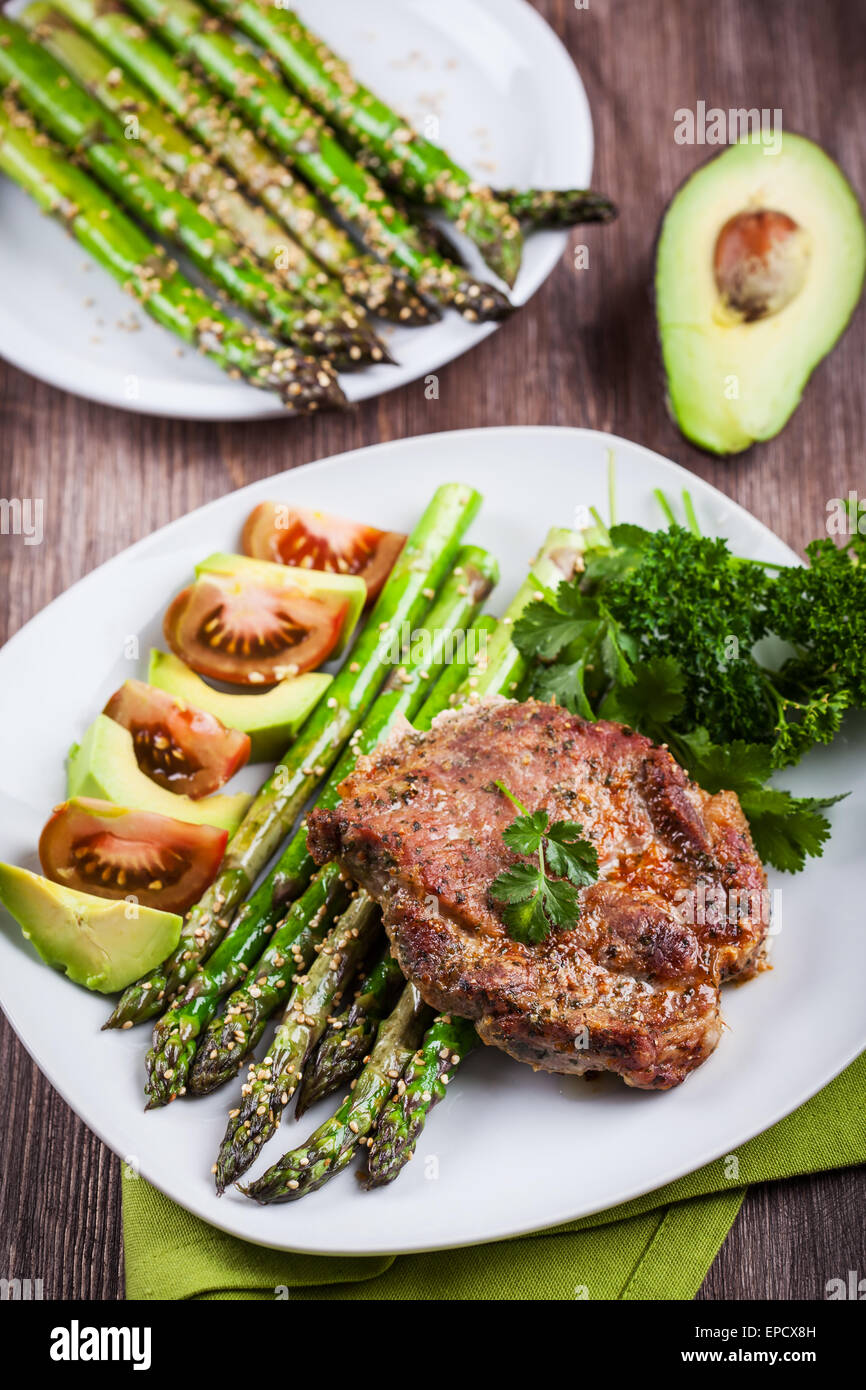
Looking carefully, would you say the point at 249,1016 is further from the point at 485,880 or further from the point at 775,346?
the point at 775,346

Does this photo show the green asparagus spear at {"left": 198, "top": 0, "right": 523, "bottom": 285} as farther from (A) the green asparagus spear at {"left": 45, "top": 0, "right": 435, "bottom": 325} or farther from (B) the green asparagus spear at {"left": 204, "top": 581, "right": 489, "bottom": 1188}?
(B) the green asparagus spear at {"left": 204, "top": 581, "right": 489, "bottom": 1188}

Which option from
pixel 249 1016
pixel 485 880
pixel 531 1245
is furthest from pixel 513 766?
pixel 531 1245

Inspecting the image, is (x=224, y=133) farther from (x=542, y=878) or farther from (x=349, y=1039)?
(x=349, y=1039)

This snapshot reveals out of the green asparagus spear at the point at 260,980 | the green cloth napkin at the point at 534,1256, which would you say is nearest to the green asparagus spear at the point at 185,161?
the green asparagus spear at the point at 260,980

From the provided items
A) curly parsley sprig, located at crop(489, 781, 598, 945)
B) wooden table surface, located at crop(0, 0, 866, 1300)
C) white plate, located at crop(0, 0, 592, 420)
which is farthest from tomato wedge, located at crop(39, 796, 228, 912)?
white plate, located at crop(0, 0, 592, 420)

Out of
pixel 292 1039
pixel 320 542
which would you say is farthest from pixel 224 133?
pixel 292 1039

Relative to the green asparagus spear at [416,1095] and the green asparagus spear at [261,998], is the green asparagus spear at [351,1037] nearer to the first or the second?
the green asparagus spear at [261,998]
